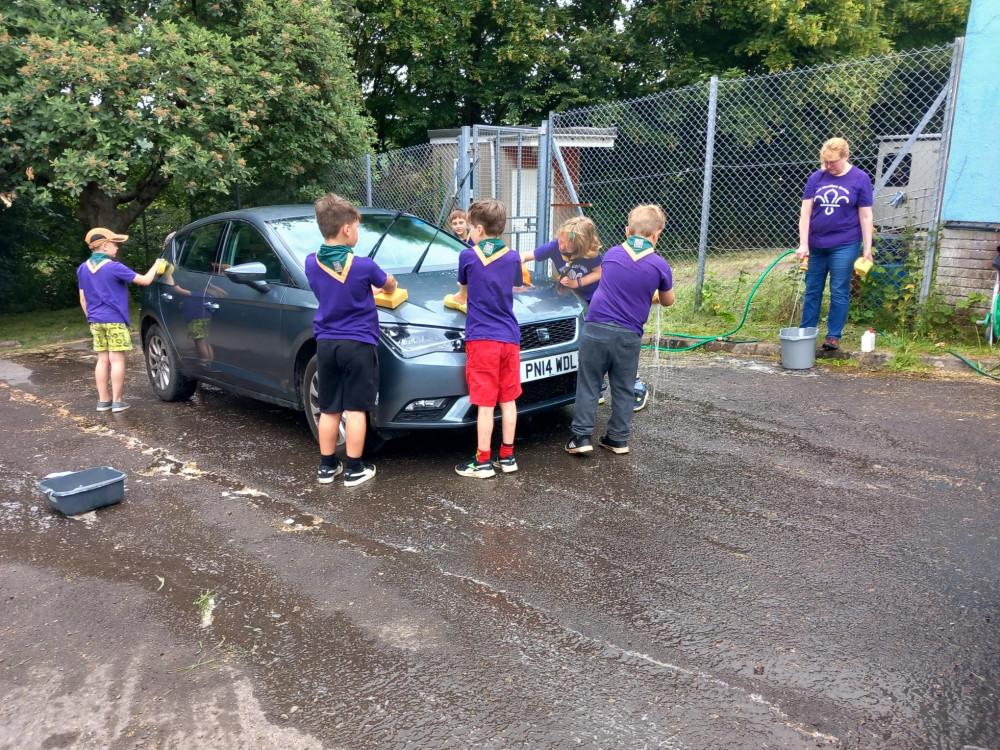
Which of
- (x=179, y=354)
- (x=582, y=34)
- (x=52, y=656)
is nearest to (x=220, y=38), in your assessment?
(x=179, y=354)

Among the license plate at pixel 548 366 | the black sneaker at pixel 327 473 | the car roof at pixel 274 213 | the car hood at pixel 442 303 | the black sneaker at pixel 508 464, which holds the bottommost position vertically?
the black sneaker at pixel 327 473

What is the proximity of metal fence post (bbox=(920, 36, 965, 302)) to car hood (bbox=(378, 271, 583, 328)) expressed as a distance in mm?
3870

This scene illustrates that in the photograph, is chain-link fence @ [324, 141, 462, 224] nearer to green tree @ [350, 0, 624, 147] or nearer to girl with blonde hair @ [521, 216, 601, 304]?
girl with blonde hair @ [521, 216, 601, 304]

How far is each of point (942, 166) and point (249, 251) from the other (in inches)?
240

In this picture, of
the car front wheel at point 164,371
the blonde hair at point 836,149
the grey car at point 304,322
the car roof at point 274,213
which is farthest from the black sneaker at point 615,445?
the car front wheel at point 164,371

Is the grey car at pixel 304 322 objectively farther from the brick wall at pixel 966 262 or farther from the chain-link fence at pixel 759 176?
the brick wall at pixel 966 262

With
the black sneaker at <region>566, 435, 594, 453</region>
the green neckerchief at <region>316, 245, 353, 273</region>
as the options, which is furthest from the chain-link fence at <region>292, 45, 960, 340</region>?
the black sneaker at <region>566, 435, 594, 453</region>

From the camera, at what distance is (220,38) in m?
11.2

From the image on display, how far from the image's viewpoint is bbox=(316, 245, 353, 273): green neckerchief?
4.76 m

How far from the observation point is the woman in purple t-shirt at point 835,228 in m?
7.09

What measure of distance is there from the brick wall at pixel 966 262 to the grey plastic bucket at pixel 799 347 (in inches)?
53.5

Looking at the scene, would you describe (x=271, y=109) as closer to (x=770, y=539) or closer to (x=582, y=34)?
(x=770, y=539)

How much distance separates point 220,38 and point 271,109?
4.25 feet

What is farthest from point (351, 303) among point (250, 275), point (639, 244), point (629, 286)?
point (639, 244)
